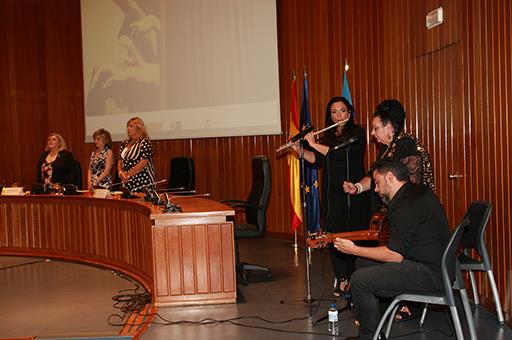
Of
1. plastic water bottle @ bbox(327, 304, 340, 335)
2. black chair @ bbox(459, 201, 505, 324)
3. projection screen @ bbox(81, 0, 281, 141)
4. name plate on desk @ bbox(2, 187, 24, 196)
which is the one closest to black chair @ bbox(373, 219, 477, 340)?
plastic water bottle @ bbox(327, 304, 340, 335)

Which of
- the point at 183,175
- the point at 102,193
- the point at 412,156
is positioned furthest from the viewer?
the point at 183,175

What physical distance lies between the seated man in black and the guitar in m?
0.19

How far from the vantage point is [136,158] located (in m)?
7.05

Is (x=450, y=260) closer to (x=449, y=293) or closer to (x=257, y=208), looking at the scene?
(x=449, y=293)

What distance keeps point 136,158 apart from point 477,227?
388 centimetres

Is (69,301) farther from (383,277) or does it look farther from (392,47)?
(392,47)

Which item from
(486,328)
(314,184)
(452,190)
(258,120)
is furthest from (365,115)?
(486,328)

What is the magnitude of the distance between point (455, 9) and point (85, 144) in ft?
22.5

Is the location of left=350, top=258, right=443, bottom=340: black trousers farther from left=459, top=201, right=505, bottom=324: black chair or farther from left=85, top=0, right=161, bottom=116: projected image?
left=85, top=0, right=161, bottom=116: projected image

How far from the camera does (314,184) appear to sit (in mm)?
7020

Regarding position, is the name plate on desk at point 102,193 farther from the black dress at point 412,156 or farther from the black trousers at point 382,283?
the black trousers at point 382,283

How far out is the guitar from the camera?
378 cm

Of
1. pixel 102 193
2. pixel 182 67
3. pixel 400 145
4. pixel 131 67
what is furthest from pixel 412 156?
pixel 131 67

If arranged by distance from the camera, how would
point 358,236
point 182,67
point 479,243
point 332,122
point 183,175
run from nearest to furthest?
point 358,236 → point 479,243 → point 332,122 → point 183,175 → point 182,67
